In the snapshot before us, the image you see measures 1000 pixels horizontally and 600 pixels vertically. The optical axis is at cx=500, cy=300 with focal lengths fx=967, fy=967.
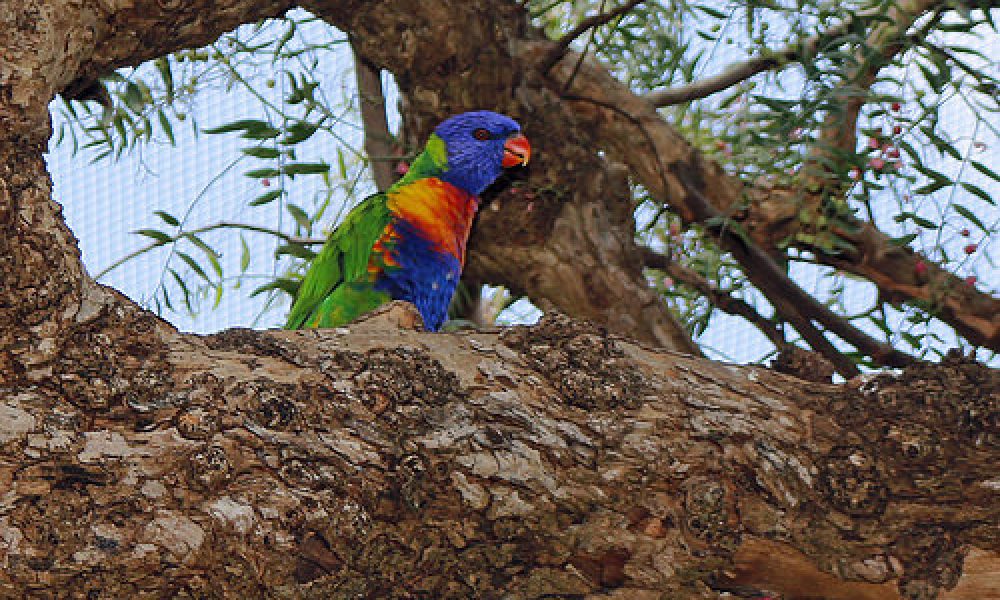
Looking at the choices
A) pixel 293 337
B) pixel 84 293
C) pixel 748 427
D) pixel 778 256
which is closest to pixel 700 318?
pixel 778 256

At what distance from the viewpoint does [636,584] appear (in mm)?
1158

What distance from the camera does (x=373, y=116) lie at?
2.77 metres

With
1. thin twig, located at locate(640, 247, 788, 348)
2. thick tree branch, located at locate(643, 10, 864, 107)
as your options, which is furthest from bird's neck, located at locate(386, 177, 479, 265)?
thick tree branch, located at locate(643, 10, 864, 107)

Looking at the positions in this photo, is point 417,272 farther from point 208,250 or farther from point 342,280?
point 208,250

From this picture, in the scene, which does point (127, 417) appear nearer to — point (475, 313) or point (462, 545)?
point (462, 545)

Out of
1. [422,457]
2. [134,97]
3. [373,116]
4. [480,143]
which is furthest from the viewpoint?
[373,116]

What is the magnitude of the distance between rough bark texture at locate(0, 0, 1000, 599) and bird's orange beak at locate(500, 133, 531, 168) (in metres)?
1.23

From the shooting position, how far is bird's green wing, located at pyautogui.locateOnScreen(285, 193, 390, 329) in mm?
2340

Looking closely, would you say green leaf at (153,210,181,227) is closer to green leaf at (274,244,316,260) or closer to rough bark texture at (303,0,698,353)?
green leaf at (274,244,316,260)

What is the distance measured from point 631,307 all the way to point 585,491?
1.36 meters

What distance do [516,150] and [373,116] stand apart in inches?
19.4

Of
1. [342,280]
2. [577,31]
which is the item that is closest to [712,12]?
[577,31]

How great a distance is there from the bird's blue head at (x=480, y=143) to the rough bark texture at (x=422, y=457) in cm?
118

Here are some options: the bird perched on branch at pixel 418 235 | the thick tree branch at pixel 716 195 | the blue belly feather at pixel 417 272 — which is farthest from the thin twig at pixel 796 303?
the blue belly feather at pixel 417 272
